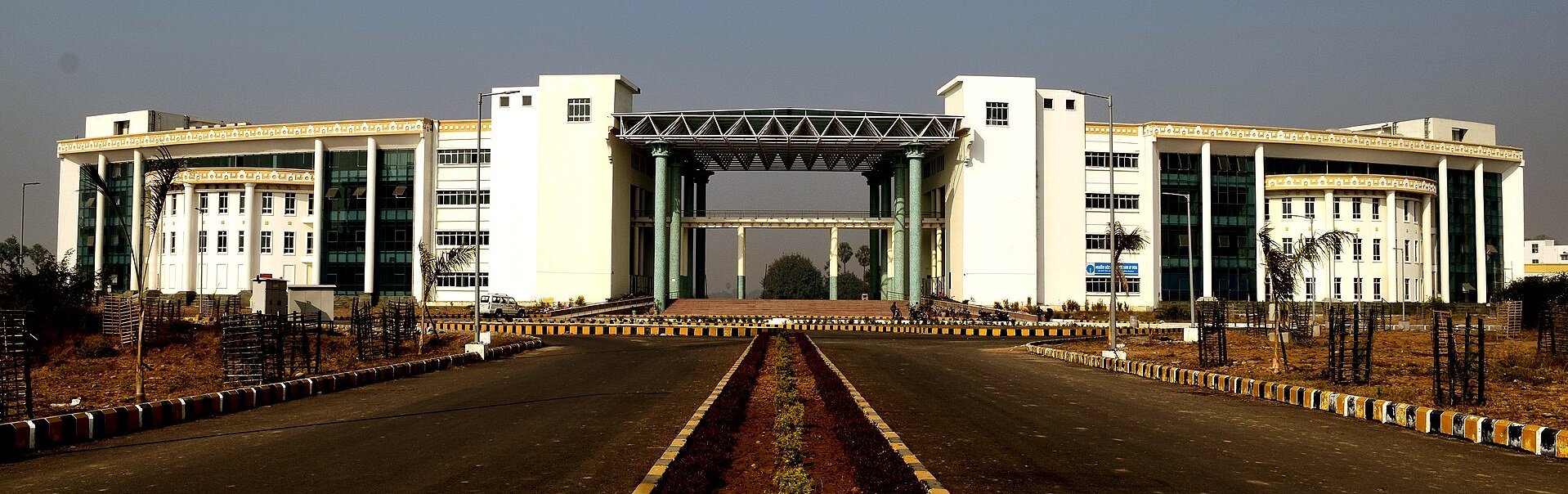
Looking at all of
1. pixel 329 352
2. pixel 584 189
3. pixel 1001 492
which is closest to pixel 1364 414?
pixel 1001 492

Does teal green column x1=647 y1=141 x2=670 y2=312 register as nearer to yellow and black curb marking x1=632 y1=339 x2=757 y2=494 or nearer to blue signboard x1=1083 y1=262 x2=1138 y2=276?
blue signboard x1=1083 y1=262 x2=1138 y2=276

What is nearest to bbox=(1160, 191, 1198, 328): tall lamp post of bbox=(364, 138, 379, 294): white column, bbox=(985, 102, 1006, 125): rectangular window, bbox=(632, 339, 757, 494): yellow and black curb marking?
bbox=(985, 102, 1006, 125): rectangular window

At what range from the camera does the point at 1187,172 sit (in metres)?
71.3

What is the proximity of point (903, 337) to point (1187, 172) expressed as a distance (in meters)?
37.5

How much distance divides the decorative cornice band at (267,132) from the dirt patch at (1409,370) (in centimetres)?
5128

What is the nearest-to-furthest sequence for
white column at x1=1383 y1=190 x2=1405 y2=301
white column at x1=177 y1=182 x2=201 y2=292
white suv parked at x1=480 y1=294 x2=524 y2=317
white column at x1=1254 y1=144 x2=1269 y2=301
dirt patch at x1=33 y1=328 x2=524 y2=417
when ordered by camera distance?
dirt patch at x1=33 y1=328 x2=524 y2=417, white suv parked at x1=480 y1=294 x2=524 y2=317, white column at x1=1383 y1=190 x2=1405 y2=301, white column at x1=1254 y1=144 x2=1269 y2=301, white column at x1=177 y1=182 x2=201 y2=292

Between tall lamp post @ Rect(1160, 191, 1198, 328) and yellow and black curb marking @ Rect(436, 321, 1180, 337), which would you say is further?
tall lamp post @ Rect(1160, 191, 1198, 328)

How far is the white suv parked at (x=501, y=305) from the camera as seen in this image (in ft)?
198

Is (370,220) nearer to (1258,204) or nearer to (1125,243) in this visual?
(1125,243)

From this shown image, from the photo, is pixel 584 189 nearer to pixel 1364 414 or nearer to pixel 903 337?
pixel 903 337

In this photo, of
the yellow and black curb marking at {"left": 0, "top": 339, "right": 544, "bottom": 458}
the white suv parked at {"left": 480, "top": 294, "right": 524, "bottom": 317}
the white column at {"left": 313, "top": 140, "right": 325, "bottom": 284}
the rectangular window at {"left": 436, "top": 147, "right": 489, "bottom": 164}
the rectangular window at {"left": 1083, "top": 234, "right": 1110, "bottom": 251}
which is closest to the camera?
the yellow and black curb marking at {"left": 0, "top": 339, "right": 544, "bottom": 458}

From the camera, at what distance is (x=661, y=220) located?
66.4m

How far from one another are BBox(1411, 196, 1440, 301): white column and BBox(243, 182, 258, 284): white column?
75.9 metres

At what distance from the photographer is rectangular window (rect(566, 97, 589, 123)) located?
68.2 m
